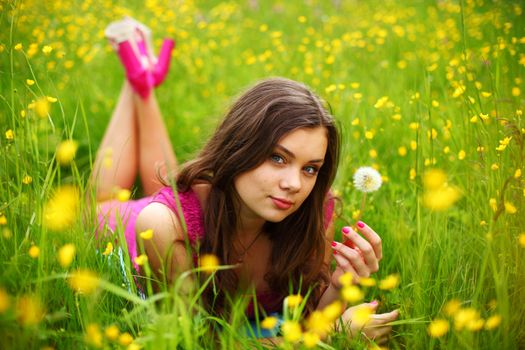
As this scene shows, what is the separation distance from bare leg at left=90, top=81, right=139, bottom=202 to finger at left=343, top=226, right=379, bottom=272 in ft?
4.08

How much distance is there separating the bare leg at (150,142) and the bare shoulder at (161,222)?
0.93m

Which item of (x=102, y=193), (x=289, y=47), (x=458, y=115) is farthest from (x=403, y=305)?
(x=289, y=47)

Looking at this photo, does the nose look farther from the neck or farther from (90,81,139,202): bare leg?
(90,81,139,202): bare leg

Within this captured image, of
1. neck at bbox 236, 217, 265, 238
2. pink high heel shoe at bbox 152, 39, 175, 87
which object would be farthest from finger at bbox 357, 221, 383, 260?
pink high heel shoe at bbox 152, 39, 175, 87

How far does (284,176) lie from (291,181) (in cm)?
3

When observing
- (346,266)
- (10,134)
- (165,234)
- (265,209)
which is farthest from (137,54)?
(346,266)

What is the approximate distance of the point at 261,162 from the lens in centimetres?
149

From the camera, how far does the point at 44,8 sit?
3.61 meters

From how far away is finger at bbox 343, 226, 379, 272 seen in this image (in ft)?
5.08

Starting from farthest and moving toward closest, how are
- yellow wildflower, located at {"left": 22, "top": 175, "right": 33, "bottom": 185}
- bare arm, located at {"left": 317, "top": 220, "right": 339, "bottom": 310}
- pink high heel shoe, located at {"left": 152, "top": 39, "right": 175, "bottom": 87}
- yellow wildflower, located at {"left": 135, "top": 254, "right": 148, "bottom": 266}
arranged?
pink high heel shoe, located at {"left": 152, "top": 39, "right": 175, "bottom": 87}
bare arm, located at {"left": 317, "top": 220, "right": 339, "bottom": 310}
yellow wildflower, located at {"left": 22, "top": 175, "right": 33, "bottom": 185}
yellow wildflower, located at {"left": 135, "top": 254, "right": 148, "bottom": 266}

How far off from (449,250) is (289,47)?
2617 millimetres

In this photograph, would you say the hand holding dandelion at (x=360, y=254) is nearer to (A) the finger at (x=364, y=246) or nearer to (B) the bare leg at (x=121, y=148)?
(A) the finger at (x=364, y=246)

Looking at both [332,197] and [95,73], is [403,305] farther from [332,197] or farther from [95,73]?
[95,73]

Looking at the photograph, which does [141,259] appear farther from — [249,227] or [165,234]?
[249,227]
